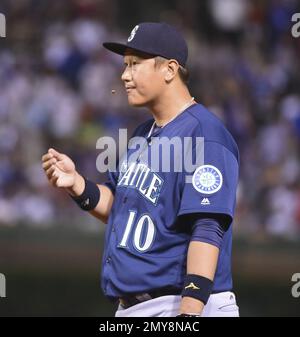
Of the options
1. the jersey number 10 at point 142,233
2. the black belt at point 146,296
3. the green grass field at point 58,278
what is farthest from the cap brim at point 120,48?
the green grass field at point 58,278

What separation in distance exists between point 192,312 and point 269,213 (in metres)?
3.87

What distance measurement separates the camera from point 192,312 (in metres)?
3.35

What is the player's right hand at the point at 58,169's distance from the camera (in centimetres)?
382

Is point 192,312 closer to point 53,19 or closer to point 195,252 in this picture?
point 195,252

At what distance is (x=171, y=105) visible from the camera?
12.4 feet

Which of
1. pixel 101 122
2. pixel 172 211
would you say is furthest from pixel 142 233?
pixel 101 122

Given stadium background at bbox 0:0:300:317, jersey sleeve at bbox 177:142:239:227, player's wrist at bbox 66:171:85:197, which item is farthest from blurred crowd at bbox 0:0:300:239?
jersey sleeve at bbox 177:142:239:227

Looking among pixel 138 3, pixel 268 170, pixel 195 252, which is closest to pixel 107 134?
pixel 268 170

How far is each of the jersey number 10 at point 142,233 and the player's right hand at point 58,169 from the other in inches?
15.4

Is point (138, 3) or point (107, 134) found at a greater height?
point (138, 3)

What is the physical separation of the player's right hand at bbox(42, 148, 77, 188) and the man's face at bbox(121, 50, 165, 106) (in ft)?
1.31

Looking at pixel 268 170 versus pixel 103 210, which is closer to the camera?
pixel 103 210

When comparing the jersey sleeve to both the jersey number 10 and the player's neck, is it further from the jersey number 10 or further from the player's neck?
the player's neck

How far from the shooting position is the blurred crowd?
7480 millimetres
